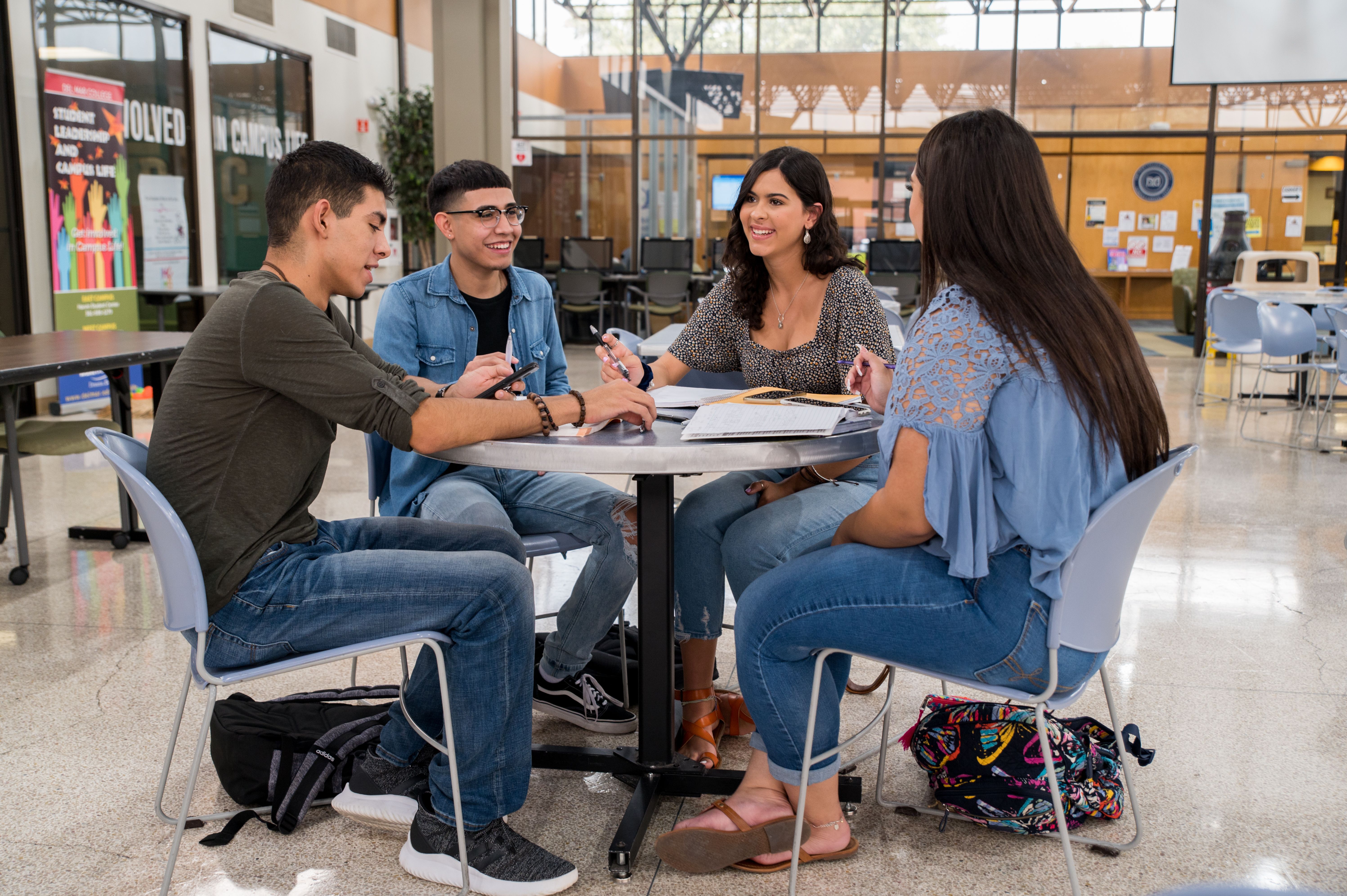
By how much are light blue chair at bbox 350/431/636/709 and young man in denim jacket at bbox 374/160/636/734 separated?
0.7 inches

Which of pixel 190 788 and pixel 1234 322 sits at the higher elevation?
pixel 1234 322

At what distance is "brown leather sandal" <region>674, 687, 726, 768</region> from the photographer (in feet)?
7.45

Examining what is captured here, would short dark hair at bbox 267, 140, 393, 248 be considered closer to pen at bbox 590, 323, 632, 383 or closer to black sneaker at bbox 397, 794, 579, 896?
pen at bbox 590, 323, 632, 383

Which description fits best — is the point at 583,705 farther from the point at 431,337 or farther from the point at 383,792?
the point at 431,337

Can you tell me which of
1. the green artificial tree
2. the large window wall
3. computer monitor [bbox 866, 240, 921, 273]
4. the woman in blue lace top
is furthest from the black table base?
the large window wall

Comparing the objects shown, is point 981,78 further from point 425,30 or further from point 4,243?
point 4,243

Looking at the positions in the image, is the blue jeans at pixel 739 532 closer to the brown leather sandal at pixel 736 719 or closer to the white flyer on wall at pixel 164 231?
the brown leather sandal at pixel 736 719

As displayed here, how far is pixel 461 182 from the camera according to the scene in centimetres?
254

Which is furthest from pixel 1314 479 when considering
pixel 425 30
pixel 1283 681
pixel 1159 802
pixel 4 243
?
pixel 425 30

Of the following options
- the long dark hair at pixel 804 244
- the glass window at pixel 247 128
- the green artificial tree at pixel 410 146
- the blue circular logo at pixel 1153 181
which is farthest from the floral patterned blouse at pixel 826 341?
the blue circular logo at pixel 1153 181

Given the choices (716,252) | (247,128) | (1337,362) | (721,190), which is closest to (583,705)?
(1337,362)

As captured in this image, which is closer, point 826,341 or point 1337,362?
point 826,341

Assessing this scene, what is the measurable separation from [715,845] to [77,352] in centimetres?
298

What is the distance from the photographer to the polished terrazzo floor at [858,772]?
1.87 m
